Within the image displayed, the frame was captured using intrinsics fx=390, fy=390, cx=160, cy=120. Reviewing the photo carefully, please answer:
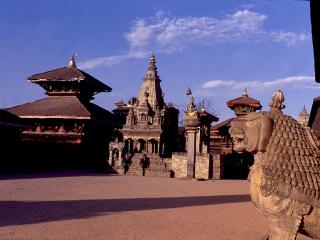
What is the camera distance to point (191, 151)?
24.3 m

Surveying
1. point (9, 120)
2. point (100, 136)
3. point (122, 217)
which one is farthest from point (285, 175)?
point (100, 136)

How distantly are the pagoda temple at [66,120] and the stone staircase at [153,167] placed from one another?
4.96m

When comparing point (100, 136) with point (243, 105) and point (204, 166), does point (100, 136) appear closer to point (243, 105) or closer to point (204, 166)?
point (204, 166)

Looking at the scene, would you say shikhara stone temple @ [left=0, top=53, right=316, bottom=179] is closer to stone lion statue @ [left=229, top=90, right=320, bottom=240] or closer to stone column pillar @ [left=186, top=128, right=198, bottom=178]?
stone column pillar @ [left=186, top=128, right=198, bottom=178]

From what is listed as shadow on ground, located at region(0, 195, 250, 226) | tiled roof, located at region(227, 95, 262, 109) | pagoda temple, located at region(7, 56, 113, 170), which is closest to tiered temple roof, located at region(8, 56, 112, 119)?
pagoda temple, located at region(7, 56, 113, 170)

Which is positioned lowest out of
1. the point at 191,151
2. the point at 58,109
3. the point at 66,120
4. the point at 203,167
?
the point at 203,167

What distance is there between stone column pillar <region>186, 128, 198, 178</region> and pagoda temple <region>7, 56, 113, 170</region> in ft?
30.3

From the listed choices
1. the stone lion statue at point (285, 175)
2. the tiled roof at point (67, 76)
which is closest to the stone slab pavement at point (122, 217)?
the stone lion statue at point (285, 175)

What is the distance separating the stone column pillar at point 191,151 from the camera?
24.2 meters

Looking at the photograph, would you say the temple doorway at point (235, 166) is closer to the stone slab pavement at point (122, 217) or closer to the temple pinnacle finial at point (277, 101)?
the stone slab pavement at point (122, 217)

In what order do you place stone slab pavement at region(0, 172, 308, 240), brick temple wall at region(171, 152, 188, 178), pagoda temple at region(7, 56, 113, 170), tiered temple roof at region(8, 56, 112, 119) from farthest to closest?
tiered temple roof at region(8, 56, 112, 119) < pagoda temple at region(7, 56, 113, 170) < brick temple wall at region(171, 152, 188, 178) < stone slab pavement at region(0, 172, 308, 240)

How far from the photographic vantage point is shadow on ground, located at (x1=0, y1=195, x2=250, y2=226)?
340 inches

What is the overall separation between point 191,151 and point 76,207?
14521mm

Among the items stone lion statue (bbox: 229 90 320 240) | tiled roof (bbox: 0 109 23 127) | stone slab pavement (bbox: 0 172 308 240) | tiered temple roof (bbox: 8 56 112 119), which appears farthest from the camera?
tiered temple roof (bbox: 8 56 112 119)
